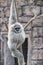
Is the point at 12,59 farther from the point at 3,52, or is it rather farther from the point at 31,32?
the point at 31,32

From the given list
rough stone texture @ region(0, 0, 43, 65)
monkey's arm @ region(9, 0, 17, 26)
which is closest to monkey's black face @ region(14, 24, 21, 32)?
monkey's arm @ region(9, 0, 17, 26)

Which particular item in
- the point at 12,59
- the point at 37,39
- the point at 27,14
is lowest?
the point at 12,59

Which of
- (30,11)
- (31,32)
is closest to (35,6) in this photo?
(30,11)

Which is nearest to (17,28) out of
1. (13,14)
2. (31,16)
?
(13,14)

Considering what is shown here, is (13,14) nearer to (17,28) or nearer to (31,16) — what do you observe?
(17,28)

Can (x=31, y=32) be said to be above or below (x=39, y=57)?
above

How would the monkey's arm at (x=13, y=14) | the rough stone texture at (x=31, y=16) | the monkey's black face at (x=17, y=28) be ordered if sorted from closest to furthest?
the monkey's arm at (x=13, y=14) → the monkey's black face at (x=17, y=28) → the rough stone texture at (x=31, y=16)

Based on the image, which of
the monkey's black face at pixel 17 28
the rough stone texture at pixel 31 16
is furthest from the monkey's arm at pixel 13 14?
the rough stone texture at pixel 31 16

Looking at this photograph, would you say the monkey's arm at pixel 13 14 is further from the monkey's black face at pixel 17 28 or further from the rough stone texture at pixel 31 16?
the rough stone texture at pixel 31 16

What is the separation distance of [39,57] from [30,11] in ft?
2.01

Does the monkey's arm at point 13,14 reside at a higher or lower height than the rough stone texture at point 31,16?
higher

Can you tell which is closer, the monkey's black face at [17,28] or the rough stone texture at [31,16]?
the monkey's black face at [17,28]

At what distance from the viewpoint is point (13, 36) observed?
6.72ft

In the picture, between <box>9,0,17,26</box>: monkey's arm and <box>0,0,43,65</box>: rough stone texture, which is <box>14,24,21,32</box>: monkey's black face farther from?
<box>0,0,43,65</box>: rough stone texture
